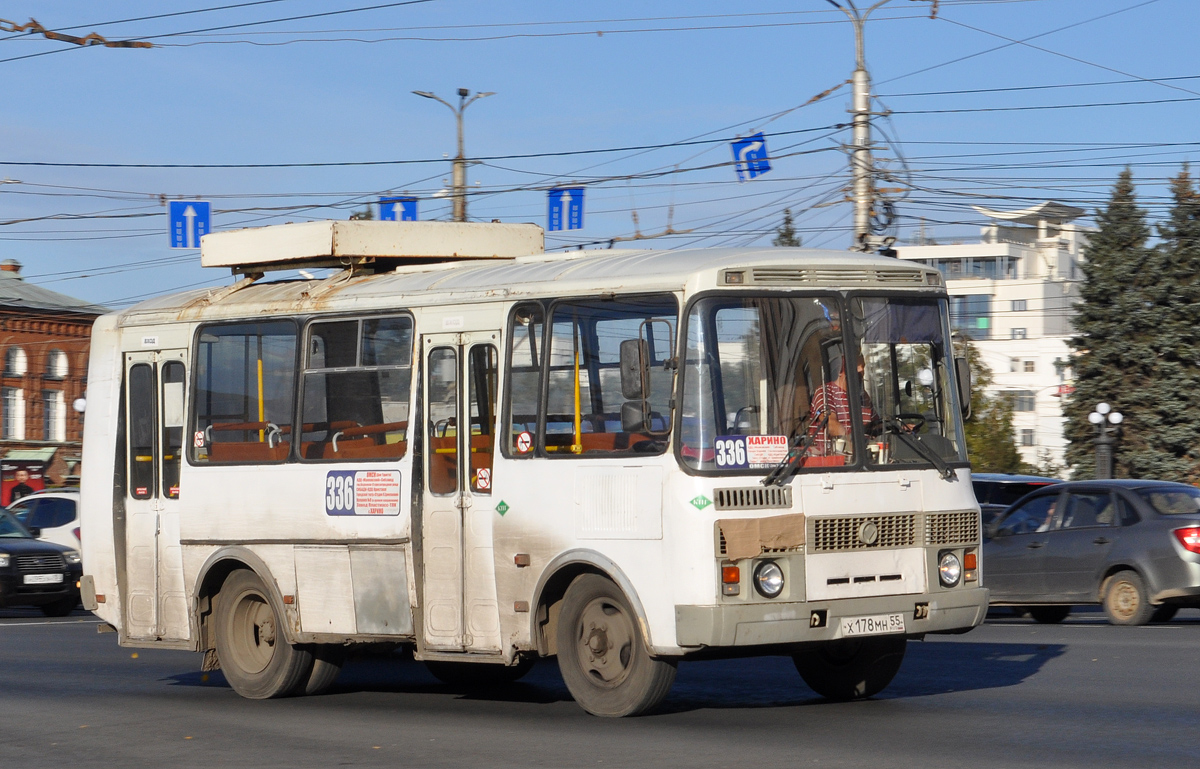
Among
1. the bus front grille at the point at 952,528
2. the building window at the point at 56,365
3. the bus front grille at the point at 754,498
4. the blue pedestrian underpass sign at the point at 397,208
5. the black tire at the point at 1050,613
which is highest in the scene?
the blue pedestrian underpass sign at the point at 397,208

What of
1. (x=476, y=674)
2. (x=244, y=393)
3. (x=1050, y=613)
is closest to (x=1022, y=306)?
(x=1050, y=613)

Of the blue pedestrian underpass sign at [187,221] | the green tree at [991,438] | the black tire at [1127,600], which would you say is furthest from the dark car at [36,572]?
the green tree at [991,438]

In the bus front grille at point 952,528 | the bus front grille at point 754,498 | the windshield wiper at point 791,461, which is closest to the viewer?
the bus front grille at point 754,498

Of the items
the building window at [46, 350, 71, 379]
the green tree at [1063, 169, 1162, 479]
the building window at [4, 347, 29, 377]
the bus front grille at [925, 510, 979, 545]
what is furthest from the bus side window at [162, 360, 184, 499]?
the building window at [46, 350, 71, 379]

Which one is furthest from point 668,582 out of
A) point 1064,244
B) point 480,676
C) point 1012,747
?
point 1064,244

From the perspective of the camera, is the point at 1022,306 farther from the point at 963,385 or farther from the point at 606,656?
the point at 606,656

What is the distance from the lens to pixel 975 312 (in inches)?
4124

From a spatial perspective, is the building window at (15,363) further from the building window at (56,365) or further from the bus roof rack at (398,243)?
the bus roof rack at (398,243)

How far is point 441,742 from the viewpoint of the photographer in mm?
9352

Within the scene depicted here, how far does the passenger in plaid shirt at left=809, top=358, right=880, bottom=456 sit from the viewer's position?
964 cm

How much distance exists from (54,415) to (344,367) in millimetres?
64237

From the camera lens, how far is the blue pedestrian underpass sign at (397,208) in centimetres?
3115

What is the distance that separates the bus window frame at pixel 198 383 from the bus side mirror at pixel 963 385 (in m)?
4.51

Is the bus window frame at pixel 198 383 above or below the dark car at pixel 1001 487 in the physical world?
above
